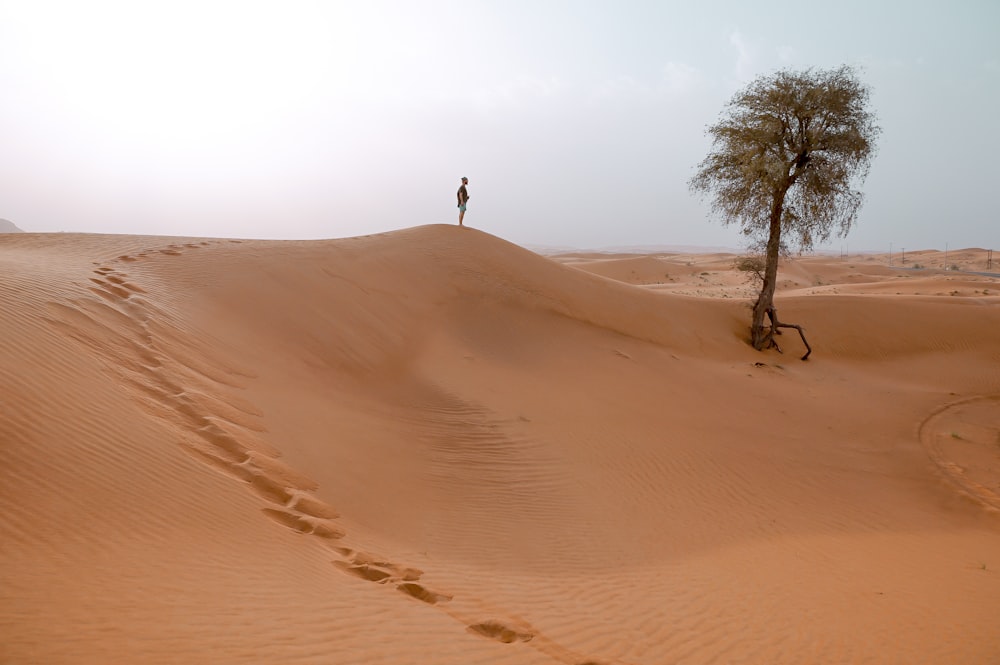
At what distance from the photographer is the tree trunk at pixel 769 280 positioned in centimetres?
1521

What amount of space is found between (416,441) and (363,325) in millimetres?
3906

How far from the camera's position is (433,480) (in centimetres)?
692

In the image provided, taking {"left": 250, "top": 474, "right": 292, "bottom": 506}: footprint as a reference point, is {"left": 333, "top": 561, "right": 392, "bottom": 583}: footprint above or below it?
below

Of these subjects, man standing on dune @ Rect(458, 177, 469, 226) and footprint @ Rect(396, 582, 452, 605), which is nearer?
footprint @ Rect(396, 582, 452, 605)

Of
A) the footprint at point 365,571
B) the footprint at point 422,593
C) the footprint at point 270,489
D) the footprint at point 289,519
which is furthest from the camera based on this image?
the footprint at point 270,489

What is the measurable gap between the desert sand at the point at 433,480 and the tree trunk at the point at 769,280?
1749 millimetres

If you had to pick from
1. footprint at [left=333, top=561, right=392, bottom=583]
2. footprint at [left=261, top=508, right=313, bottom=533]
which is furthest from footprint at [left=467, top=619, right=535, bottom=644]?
footprint at [left=261, top=508, right=313, bottom=533]

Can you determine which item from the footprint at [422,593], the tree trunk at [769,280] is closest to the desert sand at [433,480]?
the footprint at [422,593]

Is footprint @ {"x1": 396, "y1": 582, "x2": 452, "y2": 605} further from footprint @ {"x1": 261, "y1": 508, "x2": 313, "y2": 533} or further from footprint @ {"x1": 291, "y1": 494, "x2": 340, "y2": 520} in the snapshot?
footprint @ {"x1": 291, "y1": 494, "x2": 340, "y2": 520}

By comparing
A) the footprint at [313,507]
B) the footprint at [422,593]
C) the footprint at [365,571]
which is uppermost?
the footprint at [313,507]

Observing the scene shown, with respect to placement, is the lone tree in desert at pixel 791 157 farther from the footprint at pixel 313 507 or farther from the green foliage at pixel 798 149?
the footprint at pixel 313 507

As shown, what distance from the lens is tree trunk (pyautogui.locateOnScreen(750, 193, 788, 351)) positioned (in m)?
15.2

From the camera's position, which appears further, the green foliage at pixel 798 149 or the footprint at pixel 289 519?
the green foliage at pixel 798 149

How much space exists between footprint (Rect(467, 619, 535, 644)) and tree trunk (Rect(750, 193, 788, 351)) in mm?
13403
